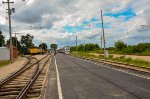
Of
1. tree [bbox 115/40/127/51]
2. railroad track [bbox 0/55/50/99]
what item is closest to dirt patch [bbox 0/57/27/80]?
railroad track [bbox 0/55/50/99]

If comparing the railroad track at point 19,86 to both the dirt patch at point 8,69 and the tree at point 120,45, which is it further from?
the tree at point 120,45

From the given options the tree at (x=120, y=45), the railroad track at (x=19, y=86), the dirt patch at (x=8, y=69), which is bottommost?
the dirt patch at (x=8, y=69)

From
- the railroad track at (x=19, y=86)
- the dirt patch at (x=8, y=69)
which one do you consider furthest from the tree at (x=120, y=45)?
the railroad track at (x=19, y=86)

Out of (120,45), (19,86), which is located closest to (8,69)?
(19,86)

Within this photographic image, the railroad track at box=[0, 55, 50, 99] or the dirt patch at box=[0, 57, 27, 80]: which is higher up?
the railroad track at box=[0, 55, 50, 99]

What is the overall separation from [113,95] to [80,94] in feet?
4.57

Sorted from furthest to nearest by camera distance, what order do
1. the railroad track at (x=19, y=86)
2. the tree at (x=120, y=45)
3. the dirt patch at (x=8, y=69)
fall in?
1. the tree at (x=120, y=45)
2. the dirt patch at (x=8, y=69)
3. the railroad track at (x=19, y=86)

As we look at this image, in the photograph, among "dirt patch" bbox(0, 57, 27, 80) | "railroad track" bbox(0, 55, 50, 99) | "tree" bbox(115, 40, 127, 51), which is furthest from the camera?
"tree" bbox(115, 40, 127, 51)

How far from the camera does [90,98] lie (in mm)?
11445

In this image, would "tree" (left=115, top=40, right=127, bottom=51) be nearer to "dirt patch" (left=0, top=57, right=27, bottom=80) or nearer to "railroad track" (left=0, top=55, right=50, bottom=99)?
"dirt patch" (left=0, top=57, right=27, bottom=80)

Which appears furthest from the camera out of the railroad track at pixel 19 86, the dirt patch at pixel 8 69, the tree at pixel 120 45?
the tree at pixel 120 45

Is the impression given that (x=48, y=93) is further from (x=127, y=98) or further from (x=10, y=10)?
(x=10, y=10)

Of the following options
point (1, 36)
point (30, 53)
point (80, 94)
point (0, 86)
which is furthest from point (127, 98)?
point (1, 36)

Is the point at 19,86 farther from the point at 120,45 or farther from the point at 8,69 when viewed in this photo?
the point at 120,45
